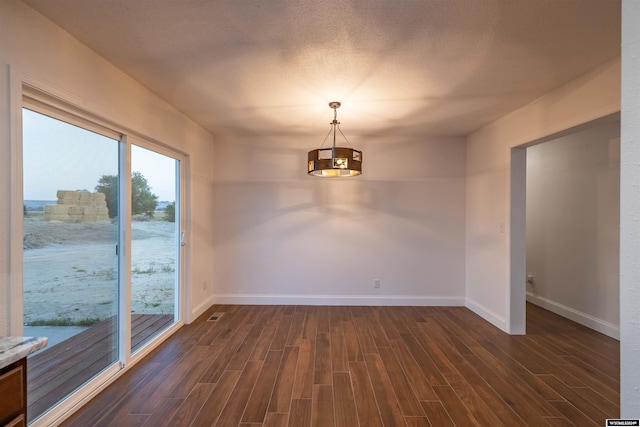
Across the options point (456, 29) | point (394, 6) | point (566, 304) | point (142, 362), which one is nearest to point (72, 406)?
point (142, 362)

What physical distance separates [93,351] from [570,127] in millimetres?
4595

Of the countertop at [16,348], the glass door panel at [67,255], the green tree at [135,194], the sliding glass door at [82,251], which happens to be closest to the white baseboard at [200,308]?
the sliding glass door at [82,251]

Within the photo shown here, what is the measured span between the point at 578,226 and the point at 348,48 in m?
3.91

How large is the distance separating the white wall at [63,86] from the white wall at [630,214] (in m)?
2.71

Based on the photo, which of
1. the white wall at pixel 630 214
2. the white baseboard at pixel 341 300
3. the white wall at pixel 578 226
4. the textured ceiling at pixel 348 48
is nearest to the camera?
the white wall at pixel 630 214

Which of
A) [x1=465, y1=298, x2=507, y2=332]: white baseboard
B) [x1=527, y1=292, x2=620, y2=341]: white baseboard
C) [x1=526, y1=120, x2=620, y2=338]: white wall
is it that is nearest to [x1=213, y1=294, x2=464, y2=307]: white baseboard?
[x1=465, y1=298, x2=507, y2=332]: white baseboard

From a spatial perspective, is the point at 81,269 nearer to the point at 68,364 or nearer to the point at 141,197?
the point at 68,364

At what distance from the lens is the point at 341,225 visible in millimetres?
4438

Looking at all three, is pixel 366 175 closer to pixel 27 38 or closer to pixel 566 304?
pixel 566 304

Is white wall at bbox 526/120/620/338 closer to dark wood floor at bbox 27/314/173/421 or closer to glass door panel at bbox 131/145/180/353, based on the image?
glass door panel at bbox 131/145/180/353

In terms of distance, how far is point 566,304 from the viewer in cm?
392

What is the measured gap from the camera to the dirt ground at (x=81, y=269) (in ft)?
6.08

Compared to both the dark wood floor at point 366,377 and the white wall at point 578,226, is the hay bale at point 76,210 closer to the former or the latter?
the dark wood floor at point 366,377

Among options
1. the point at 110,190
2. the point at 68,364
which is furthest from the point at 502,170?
the point at 68,364
